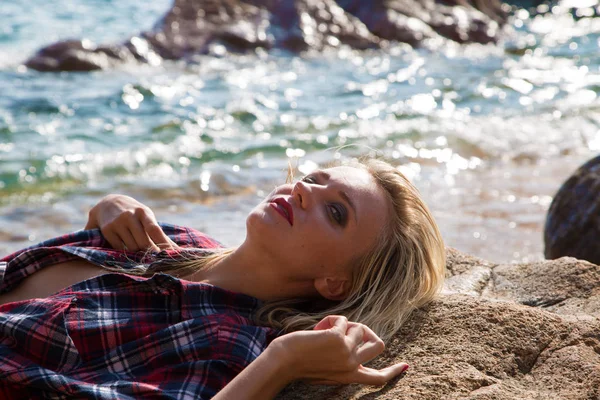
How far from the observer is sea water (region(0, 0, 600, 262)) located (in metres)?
7.21

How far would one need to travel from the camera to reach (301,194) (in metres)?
3.25

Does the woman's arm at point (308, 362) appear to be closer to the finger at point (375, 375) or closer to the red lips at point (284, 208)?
the finger at point (375, 375)

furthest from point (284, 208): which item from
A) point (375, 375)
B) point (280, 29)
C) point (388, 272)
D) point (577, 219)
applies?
point (280, 29)

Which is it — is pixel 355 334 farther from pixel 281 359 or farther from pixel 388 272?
pixel 388 272

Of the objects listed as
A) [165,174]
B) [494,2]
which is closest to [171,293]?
[165,174]

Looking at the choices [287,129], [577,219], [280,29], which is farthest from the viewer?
[280,29]

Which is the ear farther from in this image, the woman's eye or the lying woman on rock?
the woman's eye

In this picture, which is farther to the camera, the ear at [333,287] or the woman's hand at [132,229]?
the woman's hand at [132,229]

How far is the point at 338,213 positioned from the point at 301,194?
0.17 metres

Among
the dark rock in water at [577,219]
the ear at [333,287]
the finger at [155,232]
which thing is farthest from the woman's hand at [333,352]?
the dark rock in water at [577,219]

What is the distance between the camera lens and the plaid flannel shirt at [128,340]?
2775 mm

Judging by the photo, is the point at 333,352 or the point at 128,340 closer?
the point at 333,352

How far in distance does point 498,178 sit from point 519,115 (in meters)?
2.97

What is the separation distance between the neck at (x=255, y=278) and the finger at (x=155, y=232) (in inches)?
13.4
